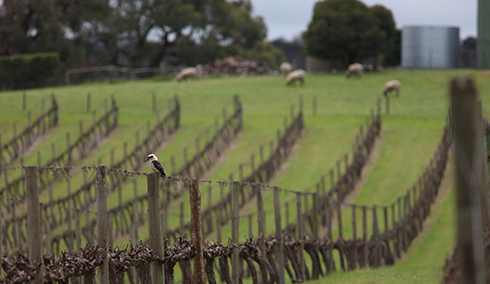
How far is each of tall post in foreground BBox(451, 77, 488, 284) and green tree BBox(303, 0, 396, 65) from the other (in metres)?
47.2

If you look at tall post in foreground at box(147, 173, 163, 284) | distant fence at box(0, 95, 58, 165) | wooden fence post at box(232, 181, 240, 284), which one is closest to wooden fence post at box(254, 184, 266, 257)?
wooden fence post at box(232, 181, 240, 284)

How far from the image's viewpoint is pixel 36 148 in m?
27.4

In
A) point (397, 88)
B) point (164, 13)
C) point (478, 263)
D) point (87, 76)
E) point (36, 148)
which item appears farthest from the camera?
point (164, 13)

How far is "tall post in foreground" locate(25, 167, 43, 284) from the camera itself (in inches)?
218

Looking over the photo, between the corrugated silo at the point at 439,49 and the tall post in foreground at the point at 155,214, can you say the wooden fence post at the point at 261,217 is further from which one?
the corrugated silo at the point at 439,49

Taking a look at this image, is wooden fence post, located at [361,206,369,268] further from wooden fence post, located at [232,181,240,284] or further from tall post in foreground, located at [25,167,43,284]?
tall post in foreground, located at [25,167,43,284]

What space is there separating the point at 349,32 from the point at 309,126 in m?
21.7

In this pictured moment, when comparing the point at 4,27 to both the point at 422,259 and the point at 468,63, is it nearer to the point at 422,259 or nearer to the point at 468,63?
the point at 468,63

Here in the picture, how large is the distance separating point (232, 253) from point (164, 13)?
170 ft

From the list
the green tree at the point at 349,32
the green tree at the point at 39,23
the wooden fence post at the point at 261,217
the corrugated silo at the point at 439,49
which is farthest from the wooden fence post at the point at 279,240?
the green tree at the point at 39,23

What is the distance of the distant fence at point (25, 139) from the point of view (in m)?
26.1

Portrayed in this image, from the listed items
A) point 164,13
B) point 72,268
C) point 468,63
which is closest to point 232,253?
point 72,268

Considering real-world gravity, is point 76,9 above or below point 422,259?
above

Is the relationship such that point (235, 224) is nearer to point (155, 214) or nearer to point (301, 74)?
point (155, 214)
